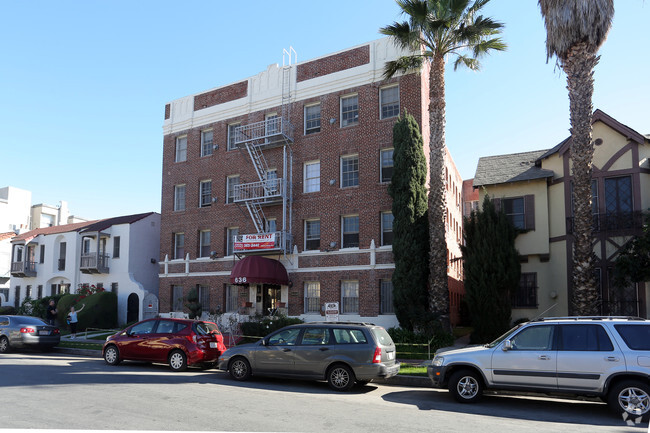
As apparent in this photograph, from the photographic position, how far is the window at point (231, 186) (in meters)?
28.0

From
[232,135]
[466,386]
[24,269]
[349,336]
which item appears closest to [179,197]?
[232,135]

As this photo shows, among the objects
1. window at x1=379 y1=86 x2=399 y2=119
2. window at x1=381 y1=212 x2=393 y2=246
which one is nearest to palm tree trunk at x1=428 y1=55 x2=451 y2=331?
window at x1=381 y1=212 x2=393 y2=246

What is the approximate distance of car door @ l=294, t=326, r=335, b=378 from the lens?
12023mm

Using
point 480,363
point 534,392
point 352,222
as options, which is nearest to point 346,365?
point 480,363

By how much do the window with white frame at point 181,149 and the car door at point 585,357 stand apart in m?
25.4

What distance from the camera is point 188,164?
3028cm

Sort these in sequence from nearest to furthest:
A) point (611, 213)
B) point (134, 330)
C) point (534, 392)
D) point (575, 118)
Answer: point (534, 392)
point (134, 330)
point (575, 118)
point (611, 213)

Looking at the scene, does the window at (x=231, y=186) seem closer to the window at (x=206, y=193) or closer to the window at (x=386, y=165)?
the window at (x=206, y=193)

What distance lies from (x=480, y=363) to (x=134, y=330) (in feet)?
34.8

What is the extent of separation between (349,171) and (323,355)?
13.7 m

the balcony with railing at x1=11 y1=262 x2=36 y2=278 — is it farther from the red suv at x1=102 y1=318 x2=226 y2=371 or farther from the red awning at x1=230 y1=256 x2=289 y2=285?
the red suv at x1=102 y1=318 x2=226 y2=371

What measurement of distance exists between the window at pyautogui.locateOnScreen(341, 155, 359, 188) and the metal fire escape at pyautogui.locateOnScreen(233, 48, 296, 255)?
2826 millimetres

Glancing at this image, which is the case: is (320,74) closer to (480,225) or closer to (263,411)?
(480,225)

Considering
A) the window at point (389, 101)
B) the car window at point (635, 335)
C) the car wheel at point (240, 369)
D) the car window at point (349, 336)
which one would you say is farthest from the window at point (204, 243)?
the car window at point (635, 335)
